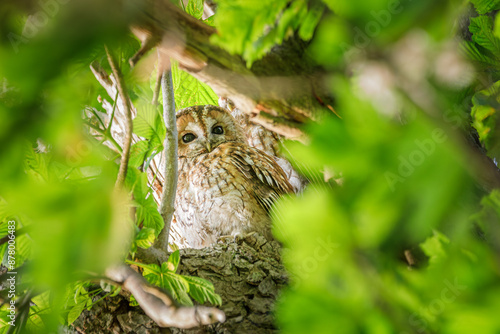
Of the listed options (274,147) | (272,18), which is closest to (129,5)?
(272,18)

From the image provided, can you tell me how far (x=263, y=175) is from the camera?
5.44 ft

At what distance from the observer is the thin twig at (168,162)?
870mm

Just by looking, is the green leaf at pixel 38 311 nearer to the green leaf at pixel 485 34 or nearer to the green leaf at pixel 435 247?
the green leaf at pixel 435 247

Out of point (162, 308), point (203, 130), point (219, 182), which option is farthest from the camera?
point (203, 130)

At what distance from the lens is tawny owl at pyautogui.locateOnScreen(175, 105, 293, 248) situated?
59.1 inches

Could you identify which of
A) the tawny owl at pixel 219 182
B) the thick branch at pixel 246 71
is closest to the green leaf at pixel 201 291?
the thick branch at pixel 246 71

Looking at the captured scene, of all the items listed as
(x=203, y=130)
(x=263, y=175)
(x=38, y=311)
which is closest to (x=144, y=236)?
(x=38, y=311)

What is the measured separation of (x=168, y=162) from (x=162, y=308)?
1.67 feet

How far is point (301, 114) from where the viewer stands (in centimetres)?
52

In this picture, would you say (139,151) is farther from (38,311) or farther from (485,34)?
(485,34)

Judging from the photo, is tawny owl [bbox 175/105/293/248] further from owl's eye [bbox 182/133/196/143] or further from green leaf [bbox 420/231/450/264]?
green leaf [bbox 420/231/450/264]

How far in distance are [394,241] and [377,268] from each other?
0.02 meters

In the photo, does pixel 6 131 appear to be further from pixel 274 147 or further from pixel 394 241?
pixel 274 147

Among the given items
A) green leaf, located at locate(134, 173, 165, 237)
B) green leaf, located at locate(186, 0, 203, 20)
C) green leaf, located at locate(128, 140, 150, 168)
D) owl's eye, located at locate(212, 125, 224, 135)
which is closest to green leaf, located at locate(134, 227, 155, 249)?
green leaf, located at locate(134, 173, 165, 237)
